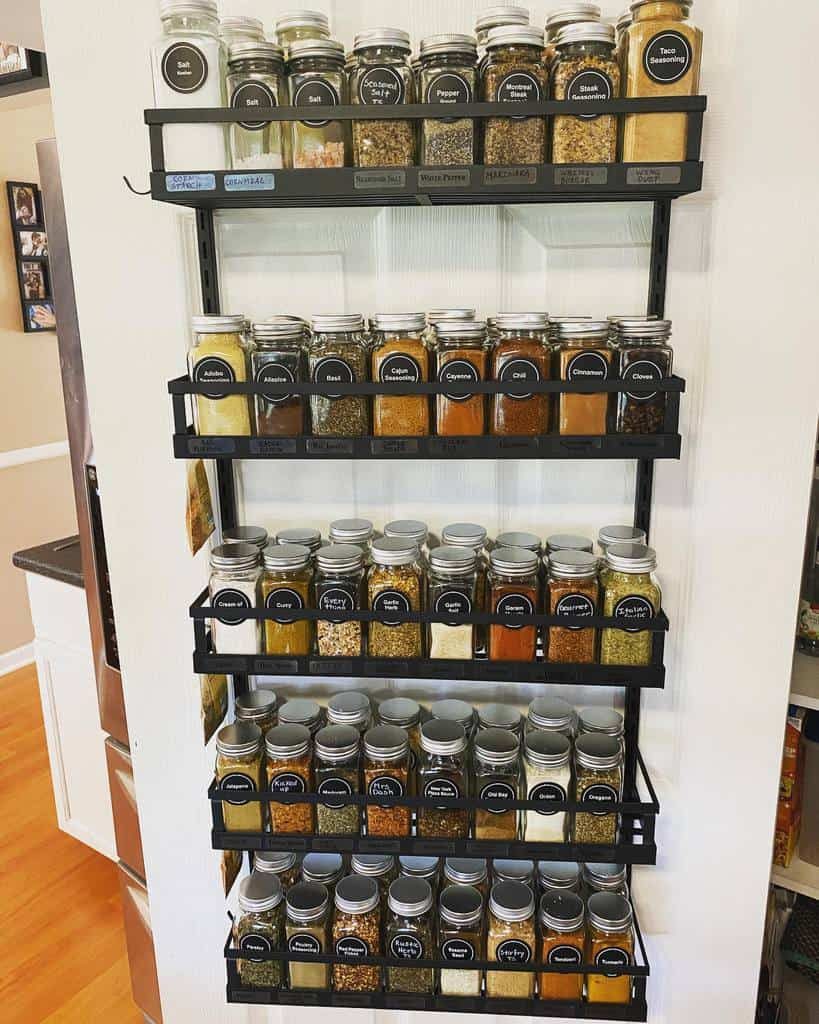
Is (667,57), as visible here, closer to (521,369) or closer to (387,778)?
(521,369)

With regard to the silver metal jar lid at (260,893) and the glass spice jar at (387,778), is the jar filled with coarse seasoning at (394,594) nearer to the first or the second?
the glass spice jar at (387,778)

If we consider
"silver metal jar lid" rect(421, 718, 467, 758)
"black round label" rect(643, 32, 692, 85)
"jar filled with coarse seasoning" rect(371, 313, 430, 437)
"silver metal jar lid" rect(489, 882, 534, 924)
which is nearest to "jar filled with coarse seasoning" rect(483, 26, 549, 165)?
"black round label" rect(643, 32, 692, 85)

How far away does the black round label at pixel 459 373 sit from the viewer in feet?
3.65

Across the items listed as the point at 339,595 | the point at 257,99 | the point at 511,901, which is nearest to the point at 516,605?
the point at 339,595

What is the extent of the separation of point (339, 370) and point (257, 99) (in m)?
0.36

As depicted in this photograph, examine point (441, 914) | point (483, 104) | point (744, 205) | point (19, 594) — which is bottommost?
point (19, 594)

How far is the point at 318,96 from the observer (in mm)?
1066

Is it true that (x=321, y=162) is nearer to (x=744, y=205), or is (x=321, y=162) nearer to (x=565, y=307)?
(x=565, y=307)

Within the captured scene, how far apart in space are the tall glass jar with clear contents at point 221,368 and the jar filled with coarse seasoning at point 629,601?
572mm

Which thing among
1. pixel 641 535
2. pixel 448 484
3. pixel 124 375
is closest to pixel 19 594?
pixel 124 375

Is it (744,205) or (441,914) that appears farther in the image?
Answer: (441,914)

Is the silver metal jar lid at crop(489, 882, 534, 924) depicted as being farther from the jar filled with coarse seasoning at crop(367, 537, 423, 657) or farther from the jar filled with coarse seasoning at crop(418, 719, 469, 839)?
the jar filled with coarse seasoning at crop(367, 537, 423, 657)

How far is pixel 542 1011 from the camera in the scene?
4.35ft

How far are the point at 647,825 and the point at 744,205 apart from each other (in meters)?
0.92
